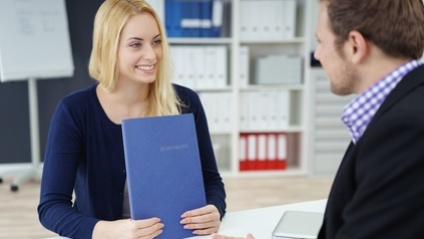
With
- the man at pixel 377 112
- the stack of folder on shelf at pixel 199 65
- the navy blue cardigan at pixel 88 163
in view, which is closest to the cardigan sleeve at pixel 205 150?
the navy blue cardigan at pixel 88 163

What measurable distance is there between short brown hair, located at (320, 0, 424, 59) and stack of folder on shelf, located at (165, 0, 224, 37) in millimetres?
3081

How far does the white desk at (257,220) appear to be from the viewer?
135 centimetres

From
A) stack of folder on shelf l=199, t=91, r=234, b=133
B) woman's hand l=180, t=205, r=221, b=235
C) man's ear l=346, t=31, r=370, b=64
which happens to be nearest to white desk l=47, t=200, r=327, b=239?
woman's hand l=180, t=205, r=221, b=235

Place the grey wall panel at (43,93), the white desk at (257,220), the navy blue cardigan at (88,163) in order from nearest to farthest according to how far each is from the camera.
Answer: the white desk at (257,220) → the navy blue cardigan at (88,163) → the grey wall panel at (43,93)

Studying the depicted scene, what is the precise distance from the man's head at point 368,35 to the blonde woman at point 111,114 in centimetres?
68

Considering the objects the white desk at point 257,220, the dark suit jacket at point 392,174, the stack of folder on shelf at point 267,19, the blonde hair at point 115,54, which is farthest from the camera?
the stack of folder on shelf at point 267,19

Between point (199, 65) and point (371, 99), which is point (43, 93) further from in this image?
point (371, 99)

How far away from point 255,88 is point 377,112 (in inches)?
129

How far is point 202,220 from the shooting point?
1.33 metres

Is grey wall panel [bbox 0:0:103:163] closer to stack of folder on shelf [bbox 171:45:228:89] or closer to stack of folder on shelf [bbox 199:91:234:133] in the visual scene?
stack of folder on shelf [bbox 171:45:228:89]

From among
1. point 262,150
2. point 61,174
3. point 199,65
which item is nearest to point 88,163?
point 61,174

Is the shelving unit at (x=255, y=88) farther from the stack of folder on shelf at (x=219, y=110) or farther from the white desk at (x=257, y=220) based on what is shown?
the white desk at (x=257, y=220)

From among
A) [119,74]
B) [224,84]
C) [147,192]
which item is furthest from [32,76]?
[147,192]

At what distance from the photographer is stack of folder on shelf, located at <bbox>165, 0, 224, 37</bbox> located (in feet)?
12.9
